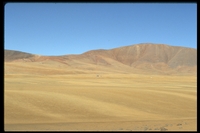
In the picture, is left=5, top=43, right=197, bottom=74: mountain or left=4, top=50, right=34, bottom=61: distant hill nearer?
left=5, top=43, right=197, bottom=74: mountain

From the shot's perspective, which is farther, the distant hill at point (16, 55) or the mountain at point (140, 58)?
the distant hill at point (16, 55)

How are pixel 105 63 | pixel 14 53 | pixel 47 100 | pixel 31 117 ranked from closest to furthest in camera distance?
pixel 31 117 < pixel 47 100 < pixel 105 63 < pixel 14 53

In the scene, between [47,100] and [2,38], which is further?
[47,100]

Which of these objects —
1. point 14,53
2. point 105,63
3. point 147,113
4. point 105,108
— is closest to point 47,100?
point 105,108

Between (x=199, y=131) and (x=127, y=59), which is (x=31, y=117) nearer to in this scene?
(x=199, y=131)

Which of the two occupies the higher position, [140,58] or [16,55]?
[16,55]

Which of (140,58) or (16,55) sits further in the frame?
(140,58)

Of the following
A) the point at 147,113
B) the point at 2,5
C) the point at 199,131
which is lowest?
the point at 147,113

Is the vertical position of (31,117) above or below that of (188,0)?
below
